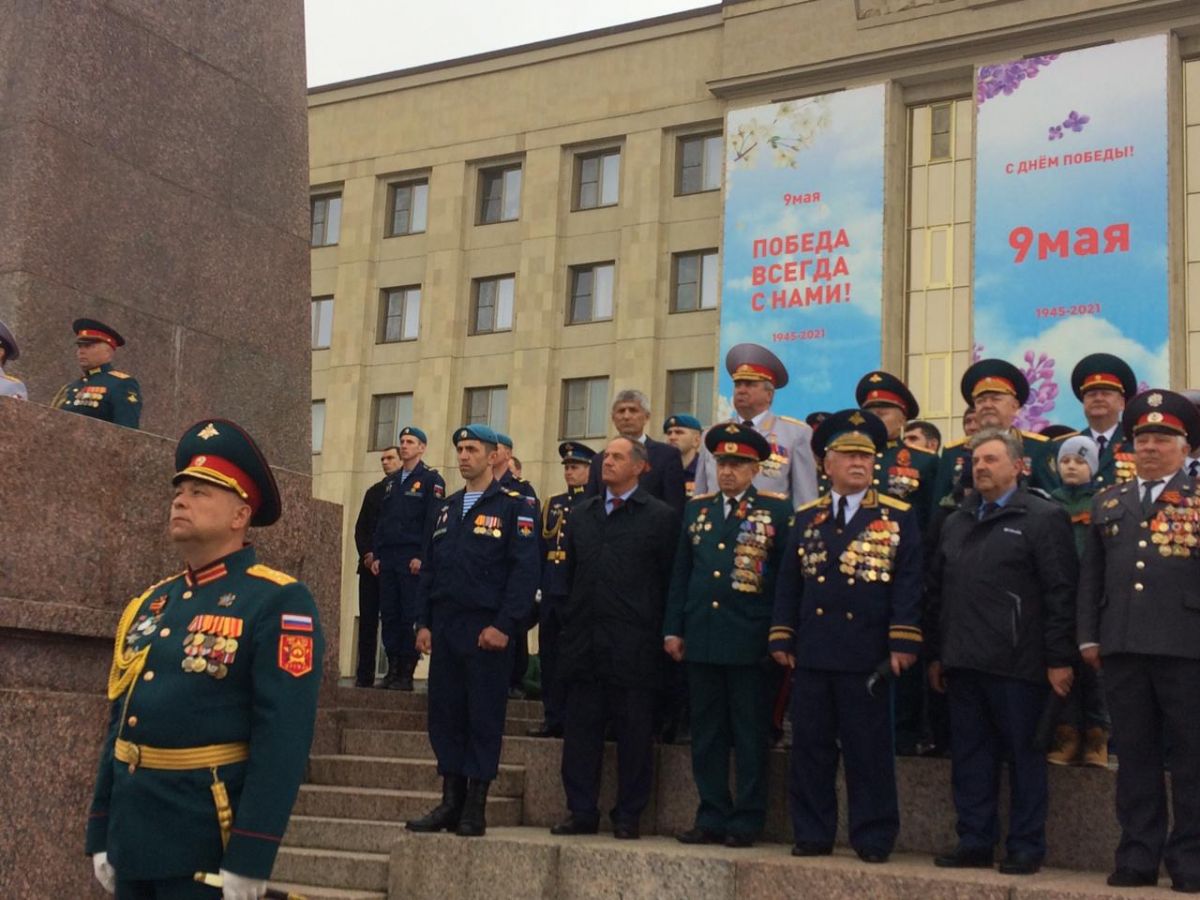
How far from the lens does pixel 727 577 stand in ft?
26.5

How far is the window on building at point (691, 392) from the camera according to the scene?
3456cm

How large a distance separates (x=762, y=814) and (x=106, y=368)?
4183 millimetres

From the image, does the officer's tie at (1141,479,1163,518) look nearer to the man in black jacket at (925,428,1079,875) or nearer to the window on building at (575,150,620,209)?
the man in black jacket at (925,428,1079,875)

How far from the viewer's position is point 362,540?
42.9ft

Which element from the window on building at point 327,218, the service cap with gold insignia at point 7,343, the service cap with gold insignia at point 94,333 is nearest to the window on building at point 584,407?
the window on building at point 327,218

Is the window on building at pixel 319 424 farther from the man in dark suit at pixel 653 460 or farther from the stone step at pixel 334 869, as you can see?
the stone step at pixel 334 869

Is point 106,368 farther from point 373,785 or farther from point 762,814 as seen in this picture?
point 762,814

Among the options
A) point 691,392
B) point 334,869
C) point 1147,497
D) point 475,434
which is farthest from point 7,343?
point 691,392

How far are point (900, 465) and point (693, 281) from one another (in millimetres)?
26764

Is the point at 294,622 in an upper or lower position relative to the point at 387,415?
lower

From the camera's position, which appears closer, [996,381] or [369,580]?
[996,381]

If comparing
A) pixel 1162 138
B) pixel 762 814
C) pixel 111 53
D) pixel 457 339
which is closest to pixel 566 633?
pixel 762 814

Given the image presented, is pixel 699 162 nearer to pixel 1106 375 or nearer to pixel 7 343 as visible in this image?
pixel 1106 375

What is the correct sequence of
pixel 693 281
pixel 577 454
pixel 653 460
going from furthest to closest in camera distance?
pixel 693 281 → pixel 577 454 → pixel 653 460
